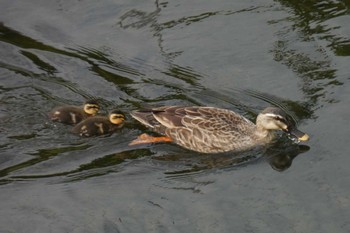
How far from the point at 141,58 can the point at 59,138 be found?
5.62ft

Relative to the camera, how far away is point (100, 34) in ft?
29.6

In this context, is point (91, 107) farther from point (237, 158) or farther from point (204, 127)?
point (237, 158)

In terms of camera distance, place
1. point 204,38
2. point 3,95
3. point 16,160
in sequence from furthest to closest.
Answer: point 204,38, point 3,95, point 16,160

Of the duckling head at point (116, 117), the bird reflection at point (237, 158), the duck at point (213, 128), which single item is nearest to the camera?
the bird reflection at point (237, 158)

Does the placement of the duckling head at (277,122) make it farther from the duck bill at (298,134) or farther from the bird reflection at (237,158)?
the bird reflection at (237,158)

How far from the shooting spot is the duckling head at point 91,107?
24.4 ft

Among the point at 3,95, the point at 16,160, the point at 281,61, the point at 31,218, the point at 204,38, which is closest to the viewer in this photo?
the point at 31,218

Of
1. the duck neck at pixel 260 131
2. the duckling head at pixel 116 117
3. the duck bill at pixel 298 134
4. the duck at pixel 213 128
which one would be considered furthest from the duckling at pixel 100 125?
the duck bill at pixel 298 134

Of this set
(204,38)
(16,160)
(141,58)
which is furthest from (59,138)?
(204,38)

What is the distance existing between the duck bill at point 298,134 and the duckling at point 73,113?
73.1 inches

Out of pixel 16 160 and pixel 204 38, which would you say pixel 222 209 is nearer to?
pixel 16 160

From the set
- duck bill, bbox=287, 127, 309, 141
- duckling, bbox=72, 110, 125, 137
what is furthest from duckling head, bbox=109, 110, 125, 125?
duck bill, bbox=287, 127, 309, 141

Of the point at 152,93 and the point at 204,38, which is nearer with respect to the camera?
the point at 152,93

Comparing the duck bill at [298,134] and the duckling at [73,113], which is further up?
the duckling at [73,113]
